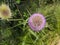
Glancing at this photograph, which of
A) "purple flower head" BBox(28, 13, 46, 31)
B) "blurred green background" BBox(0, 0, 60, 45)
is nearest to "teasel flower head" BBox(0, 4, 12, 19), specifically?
"blurred green background" BBox(0, 0, 60, 45)

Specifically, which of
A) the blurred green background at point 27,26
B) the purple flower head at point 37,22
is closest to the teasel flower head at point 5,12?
the blurred green background at point 27,26

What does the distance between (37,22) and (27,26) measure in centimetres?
11

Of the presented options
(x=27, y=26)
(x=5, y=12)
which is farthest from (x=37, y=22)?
(x=5, y=12)

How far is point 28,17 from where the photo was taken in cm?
205

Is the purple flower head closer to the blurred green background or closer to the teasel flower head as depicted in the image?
the blurred green background

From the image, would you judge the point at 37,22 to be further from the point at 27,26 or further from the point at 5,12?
the point at 5,12

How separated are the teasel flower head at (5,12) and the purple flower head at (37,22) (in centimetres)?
18

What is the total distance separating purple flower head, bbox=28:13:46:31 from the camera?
6.24 ft

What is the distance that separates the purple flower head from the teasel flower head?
7.1 inches

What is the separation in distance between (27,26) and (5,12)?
0.23 m

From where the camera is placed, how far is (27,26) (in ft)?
6.57

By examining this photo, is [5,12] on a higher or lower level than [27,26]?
higher

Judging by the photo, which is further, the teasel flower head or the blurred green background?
the blurred green background

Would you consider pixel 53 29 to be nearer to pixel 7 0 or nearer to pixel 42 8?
pixel 42 8
